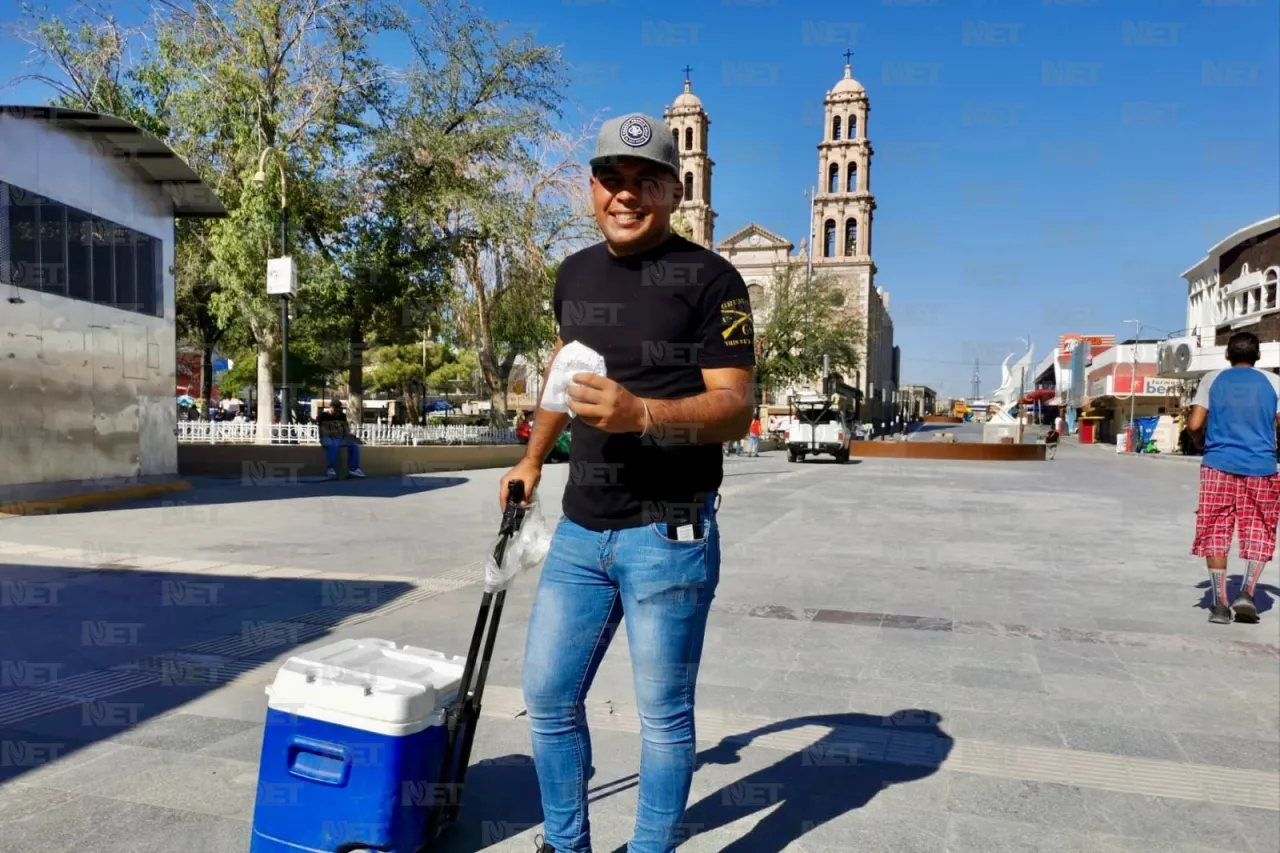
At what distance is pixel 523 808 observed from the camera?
2.83m

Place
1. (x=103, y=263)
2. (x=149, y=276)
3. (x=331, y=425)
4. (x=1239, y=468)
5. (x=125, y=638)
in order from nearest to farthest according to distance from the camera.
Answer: (x=125, y=638) < (x=1239, y=468) < (x=103, y=263) < (x=149, y=276) < (x=331, y=425)

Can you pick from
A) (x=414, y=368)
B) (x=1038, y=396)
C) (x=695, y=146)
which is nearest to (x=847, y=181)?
(x=695, y=146)

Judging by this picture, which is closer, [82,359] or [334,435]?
[82,359]

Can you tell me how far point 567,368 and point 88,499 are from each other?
11.1 meters

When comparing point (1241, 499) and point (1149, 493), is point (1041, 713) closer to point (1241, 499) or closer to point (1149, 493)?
point (1241, 499)

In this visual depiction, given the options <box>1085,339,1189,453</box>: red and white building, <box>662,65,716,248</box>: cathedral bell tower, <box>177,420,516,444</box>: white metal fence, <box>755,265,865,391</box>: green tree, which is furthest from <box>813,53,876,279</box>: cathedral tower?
<box>177,420,516,444</box>: white metal fence

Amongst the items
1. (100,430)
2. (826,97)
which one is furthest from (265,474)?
(826,97)

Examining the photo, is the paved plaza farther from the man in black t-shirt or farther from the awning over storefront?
the awning over storefront

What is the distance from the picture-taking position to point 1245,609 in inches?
221

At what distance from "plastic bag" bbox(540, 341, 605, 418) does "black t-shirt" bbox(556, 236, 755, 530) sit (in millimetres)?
140

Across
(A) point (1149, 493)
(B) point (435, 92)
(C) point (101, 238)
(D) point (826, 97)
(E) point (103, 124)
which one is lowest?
(A) point (1149, 493)

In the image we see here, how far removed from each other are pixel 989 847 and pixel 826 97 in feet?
270

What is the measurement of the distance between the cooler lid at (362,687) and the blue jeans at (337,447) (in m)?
13.9

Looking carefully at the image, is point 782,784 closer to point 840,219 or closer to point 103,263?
point 103,263
